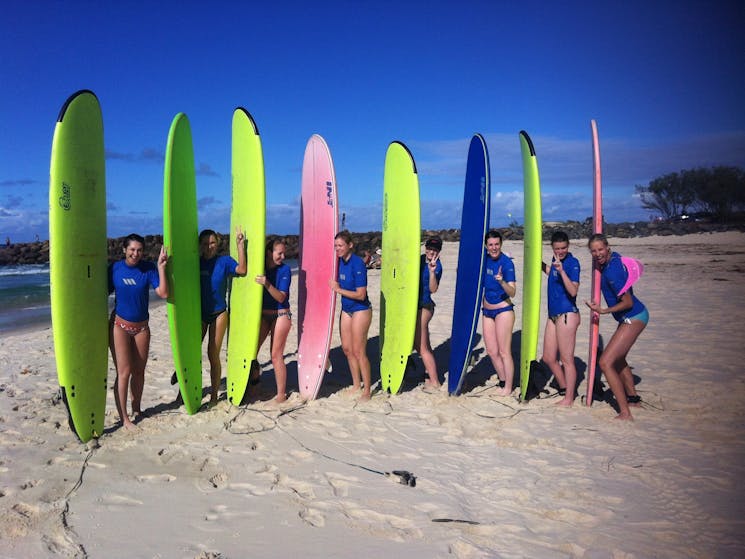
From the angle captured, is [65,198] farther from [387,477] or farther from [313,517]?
[387,477]

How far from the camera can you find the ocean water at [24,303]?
12820mm

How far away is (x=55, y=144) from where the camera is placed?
3707 mm

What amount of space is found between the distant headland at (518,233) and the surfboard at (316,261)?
12.5 meters

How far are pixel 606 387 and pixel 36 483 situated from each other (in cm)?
485

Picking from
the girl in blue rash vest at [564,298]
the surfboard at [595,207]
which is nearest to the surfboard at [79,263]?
the girl in blue rash vest at [564,298]

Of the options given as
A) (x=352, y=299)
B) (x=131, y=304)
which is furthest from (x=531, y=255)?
(x=131, y=304)

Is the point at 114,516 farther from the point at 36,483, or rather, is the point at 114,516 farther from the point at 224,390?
the point at 224,390

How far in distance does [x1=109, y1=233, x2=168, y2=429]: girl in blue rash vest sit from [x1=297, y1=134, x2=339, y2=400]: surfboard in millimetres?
1438

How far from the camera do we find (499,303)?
16.1ft

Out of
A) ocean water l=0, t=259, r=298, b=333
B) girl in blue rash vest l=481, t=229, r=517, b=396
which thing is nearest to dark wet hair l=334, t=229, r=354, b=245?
girl in blue rash vest l=481, t=229, r=517, b=396

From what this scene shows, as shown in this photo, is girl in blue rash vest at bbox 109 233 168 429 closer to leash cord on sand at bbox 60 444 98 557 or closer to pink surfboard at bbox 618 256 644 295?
leash cord on sand at bbox 60 444 98 557

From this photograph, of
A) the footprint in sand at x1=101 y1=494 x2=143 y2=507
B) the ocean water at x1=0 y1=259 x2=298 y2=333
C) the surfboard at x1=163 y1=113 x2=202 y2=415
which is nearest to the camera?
the footprint in sand at x1=101 y1=494 x2=143 y2=507

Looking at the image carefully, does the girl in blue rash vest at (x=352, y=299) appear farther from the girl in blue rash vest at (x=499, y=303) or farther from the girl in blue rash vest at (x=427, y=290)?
the girl in blue rash vest at (x=499, y=303)

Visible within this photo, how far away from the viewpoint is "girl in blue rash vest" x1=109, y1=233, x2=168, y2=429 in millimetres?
4027
